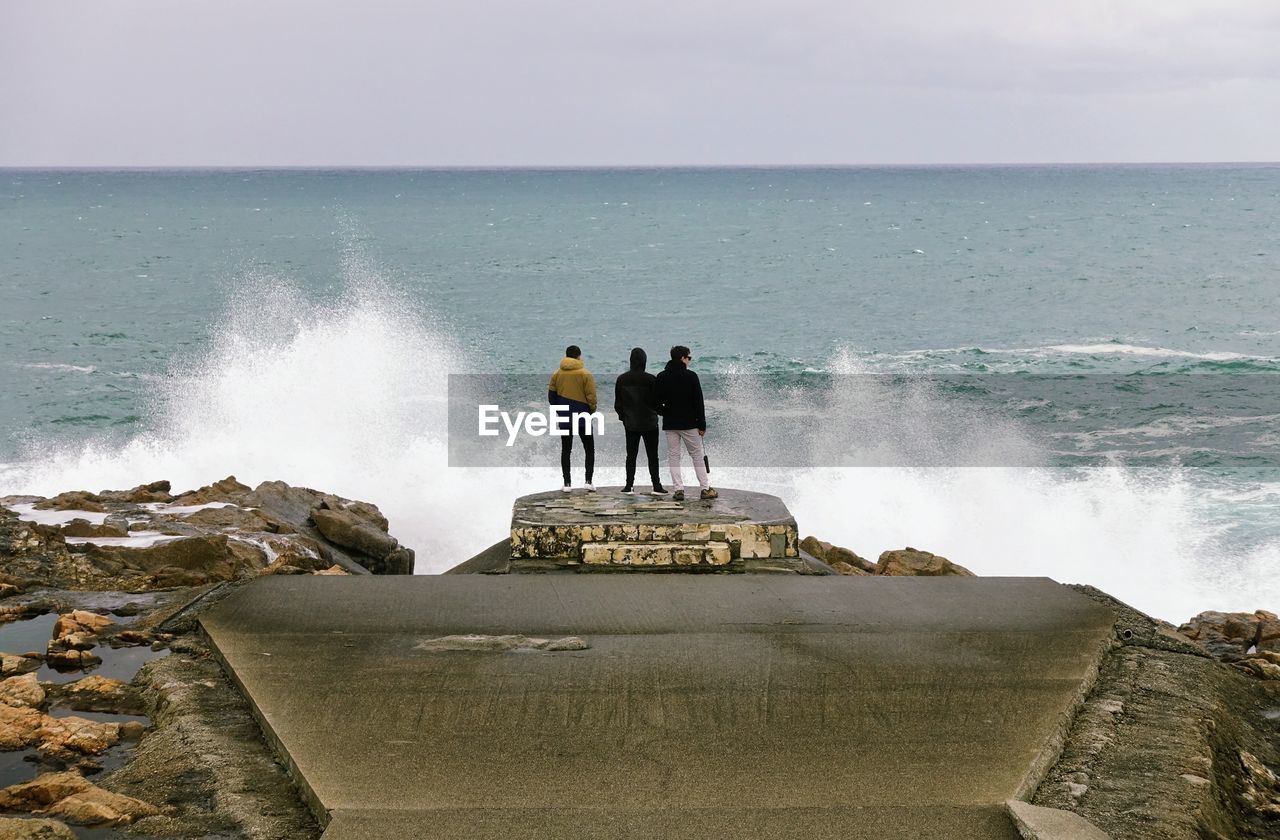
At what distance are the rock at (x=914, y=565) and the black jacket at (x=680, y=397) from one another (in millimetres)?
2484

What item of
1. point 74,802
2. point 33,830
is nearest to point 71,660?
point 74,802

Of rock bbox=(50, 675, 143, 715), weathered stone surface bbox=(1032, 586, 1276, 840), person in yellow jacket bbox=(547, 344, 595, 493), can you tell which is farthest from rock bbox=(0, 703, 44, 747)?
person in yellow jacket bbox=(547, 344, 595, 493)

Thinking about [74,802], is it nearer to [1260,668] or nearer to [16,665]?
[16,665]

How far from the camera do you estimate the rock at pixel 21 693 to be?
8.40 meters

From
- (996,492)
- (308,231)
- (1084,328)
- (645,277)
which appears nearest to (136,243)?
(308,231)

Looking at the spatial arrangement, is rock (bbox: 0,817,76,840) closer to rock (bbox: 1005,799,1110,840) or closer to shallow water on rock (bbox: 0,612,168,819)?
shallow water on rock (bbox: 0,612,168,819)

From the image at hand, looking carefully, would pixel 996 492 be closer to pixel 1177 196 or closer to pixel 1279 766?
pixel 1279 766

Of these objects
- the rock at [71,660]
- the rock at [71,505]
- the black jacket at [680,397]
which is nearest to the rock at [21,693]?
the rock at [71,660]

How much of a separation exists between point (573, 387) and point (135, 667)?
16.4 feet

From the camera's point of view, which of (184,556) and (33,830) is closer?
(33,830)

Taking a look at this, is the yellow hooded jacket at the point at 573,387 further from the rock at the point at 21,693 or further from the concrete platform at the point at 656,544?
the rock at the point at 21,693

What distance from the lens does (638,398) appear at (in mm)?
12625

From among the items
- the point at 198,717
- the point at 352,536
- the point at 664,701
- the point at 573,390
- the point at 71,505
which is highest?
the point at 573,390

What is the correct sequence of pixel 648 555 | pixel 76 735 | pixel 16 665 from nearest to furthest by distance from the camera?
pixel 76 735, pixel 16 665, pixel 648 555
